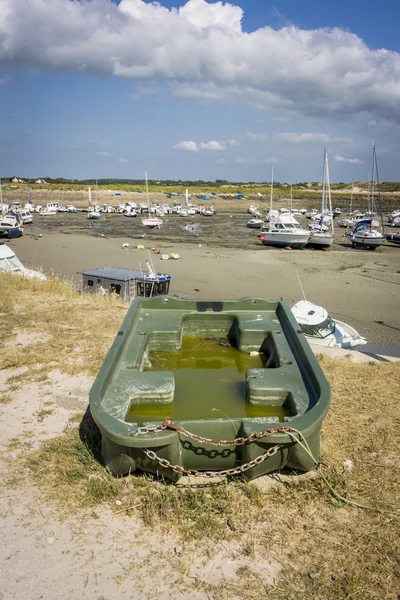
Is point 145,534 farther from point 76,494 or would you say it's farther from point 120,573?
point 76,494

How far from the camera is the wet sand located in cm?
2128

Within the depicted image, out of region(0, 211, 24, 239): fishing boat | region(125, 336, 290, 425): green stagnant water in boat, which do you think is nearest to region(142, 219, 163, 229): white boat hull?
region(0, 211, 24, 239): fishing boat

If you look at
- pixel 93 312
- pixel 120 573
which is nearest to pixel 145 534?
pixel 120 573

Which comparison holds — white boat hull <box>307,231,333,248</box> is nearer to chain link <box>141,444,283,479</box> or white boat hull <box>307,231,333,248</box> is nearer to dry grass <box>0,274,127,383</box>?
dry grass <box>0,274,127,383</box>

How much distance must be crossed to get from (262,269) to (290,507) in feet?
85.1

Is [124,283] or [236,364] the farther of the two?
[124,283]

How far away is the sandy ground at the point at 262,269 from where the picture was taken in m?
20.8

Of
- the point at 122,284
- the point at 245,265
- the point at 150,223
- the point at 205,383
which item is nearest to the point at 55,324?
the point at 205,383

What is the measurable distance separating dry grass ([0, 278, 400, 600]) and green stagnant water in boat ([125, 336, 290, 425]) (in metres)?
0.83

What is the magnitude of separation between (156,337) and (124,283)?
10.1 meters

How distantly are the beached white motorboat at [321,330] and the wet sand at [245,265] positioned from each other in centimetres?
268

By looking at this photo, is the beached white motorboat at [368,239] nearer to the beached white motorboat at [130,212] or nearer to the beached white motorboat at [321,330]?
the beached white motorboat at [321,330]

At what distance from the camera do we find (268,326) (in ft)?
25.9

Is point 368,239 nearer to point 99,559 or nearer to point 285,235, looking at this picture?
point 285,235
